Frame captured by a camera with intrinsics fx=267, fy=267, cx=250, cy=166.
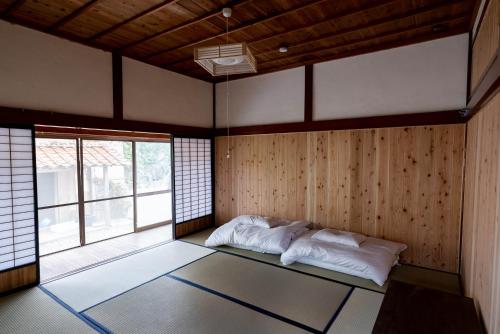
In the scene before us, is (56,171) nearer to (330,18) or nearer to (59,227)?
(59,227)

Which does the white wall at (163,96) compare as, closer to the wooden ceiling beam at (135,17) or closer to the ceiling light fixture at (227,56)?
the wooden ceiling beam at (135,17)

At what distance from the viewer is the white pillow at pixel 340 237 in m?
3.98

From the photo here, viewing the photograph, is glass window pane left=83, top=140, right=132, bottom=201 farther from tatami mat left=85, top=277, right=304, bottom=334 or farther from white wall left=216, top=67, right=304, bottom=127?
tatami mat left=85, top=277, right=304, bottom=334

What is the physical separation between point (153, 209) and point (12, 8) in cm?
478

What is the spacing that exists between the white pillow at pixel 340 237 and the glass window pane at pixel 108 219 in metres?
4.37

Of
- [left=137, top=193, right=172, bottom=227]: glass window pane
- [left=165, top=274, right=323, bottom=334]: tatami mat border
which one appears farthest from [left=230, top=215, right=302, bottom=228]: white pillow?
[left=137, top=193, right=172, bottom=227]: glass window pane

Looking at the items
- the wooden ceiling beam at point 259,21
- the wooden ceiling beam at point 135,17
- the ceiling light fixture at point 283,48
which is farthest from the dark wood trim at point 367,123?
the wooden ceiling beam at point 135,17

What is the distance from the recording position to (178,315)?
284 cm

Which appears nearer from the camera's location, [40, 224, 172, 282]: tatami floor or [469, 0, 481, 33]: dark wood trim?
[469, 0, 481, 33]: dark wood trim

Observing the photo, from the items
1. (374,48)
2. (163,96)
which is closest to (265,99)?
(163,96)

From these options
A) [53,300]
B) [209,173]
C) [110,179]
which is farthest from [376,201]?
[110,179]

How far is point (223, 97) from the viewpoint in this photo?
6266 millimetres

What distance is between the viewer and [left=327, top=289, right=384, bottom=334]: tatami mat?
2.58 meters

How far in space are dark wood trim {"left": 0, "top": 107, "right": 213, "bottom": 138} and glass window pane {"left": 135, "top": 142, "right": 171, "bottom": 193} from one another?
4.99ft
